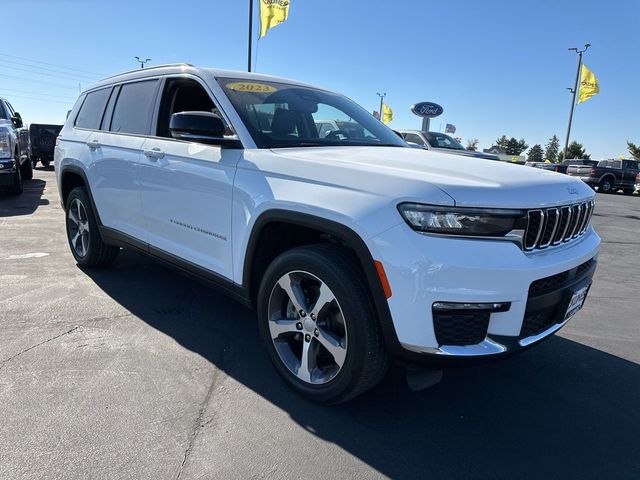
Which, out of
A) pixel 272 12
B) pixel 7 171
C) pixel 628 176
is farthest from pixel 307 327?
pixel 628 176

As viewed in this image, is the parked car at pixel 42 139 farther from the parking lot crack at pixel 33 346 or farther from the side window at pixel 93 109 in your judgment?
the parking lot crack at pixel 33 346

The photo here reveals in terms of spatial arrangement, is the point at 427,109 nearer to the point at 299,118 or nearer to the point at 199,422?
the point at 299,118

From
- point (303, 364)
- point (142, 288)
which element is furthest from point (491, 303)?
point (142, 288)

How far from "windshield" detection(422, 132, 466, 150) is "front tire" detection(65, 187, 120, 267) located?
404 inches

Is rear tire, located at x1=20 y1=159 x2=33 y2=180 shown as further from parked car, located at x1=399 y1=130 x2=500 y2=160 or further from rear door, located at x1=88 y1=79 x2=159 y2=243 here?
parked car, located at x1=399 y1=130 x2=500 y2=160

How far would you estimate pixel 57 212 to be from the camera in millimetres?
8461

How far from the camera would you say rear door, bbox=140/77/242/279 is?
297 centimetres

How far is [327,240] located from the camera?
8.84ft

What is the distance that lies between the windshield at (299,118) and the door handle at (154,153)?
2.30ft

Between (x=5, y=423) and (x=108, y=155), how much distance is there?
8.03 ft

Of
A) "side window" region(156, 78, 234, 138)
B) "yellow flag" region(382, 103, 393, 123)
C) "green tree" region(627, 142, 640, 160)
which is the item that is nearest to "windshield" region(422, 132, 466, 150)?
"side window" region(156, 78, 234, 138)

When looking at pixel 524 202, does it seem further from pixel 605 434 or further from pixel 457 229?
pixel 605 434

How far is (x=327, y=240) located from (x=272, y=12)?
46.1 ft

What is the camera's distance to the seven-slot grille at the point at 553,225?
220 centimetres
